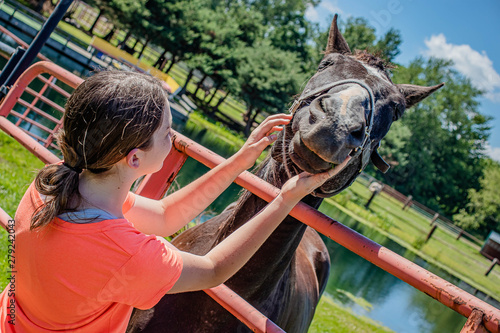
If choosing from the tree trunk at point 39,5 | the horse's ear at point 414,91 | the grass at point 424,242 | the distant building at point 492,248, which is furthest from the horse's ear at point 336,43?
the distant building at point 492,248

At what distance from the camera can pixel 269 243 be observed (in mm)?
2037

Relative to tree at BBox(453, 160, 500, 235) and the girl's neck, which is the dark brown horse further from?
tree at BBox(453, 160, 500, 235)

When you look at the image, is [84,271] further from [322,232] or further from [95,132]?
[322,232]

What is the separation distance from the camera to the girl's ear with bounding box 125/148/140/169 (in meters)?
1.30

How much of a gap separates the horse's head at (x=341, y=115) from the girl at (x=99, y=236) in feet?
1.38

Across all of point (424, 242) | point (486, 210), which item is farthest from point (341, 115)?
point (486, 210)

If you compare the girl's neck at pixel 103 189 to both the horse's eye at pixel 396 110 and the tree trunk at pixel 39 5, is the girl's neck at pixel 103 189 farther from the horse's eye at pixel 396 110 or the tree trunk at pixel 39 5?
the tree trunk at pixel 39 5

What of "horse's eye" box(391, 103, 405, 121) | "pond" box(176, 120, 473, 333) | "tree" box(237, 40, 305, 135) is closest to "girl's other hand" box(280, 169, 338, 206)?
"horse's eye" box(391, 103, 405, 121)

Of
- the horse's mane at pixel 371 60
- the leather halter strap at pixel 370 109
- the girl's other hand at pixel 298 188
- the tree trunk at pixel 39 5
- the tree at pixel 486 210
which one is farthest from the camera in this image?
the tree at pixel 486 210

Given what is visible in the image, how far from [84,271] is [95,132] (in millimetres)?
428

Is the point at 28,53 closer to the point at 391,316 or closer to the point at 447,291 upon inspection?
the point at 447,291

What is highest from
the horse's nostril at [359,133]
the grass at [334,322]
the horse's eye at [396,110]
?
the horse's eye at [396,110]

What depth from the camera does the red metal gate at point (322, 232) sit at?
1.21 metres

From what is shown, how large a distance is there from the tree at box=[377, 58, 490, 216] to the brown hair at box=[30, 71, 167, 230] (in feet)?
161
